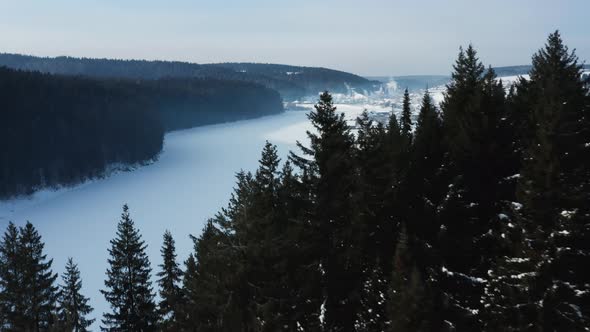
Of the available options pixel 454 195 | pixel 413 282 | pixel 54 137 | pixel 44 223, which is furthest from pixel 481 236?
pixel 54 137

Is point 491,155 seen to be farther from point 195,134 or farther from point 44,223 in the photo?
point 195,134

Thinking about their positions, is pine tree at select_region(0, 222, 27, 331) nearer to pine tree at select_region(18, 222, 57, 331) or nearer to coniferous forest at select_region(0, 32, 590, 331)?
pine tree at select_region(18, 222, 57, 331)

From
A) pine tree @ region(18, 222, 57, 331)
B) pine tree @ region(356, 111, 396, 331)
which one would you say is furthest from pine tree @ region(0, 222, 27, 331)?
pine tree @ region(356, 111, 396, 331)

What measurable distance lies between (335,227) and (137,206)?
5154 cm

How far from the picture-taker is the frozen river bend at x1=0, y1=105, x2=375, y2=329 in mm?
41156

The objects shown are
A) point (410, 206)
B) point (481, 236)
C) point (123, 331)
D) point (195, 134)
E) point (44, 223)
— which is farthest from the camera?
point (195, 134)

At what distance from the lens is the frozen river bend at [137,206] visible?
4116 centimetres

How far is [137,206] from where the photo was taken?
2351 inches

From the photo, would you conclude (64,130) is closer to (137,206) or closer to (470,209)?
(137,206)

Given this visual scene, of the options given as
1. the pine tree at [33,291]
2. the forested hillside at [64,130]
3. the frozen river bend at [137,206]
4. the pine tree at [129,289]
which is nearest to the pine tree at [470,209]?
the pine tree at [129,289]

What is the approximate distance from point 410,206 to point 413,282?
166 inches

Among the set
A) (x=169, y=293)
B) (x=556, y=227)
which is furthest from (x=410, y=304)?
(x=169, y=293)

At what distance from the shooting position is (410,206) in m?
13.2

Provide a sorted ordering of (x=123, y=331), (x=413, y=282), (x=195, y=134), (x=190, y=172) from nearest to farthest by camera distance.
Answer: (x=413, y=282) → (x=123, y=331) → (x=190, y=172) → (x=195, y=134)
